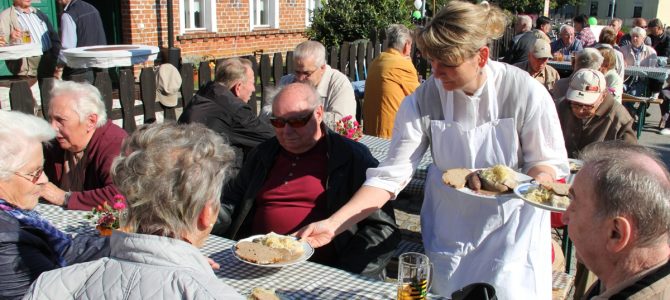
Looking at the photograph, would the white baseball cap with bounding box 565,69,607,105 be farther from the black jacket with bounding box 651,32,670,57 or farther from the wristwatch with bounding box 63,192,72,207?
the black jacket with bounding box 651,32,670,57

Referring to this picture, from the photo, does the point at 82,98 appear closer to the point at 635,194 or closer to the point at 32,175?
the point at 32,175

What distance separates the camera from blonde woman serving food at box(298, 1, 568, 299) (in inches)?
93.7

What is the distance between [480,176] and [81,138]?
233 centimetres

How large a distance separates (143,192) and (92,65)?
580 centimetres

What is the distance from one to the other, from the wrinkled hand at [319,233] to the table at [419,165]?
1578 mm

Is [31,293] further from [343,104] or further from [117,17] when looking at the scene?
[117,17]

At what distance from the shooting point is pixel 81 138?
137 inches

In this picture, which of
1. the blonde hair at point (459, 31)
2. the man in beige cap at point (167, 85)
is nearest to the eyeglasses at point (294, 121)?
the blonde hair at point (459, 31)

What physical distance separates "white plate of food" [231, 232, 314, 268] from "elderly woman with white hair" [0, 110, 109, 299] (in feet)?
2.06

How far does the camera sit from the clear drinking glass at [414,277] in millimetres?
2014

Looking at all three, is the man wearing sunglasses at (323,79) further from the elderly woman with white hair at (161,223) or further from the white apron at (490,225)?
the elderly woman with white hair at (161,223)

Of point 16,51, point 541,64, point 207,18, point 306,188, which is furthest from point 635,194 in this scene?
point 207,18

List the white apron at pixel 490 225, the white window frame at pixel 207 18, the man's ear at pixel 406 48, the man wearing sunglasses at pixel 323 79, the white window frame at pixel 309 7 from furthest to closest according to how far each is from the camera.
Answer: the white window frame at pixel 309 7 → the white window frame at pixel 207 18 → the man's ear at pixel 406 48 → the man wearing sunglasses at pixel 323 79 → the white apron at pixel 490 225

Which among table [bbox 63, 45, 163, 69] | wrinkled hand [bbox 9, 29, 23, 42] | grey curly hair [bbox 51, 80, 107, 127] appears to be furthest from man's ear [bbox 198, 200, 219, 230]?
wrinkled hand [bbox 9, 29, 23, 42]
